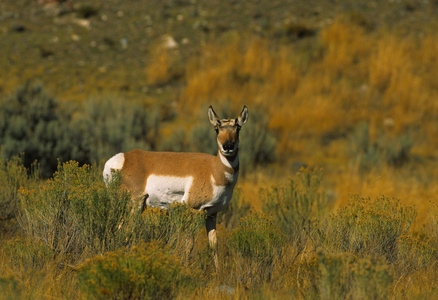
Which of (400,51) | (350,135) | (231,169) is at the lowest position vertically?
(350,135)

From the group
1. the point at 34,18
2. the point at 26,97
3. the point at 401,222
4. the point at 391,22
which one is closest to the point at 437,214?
the point at 401,222

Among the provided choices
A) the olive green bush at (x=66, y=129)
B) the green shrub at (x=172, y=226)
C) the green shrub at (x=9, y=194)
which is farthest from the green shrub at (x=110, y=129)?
the green shrub at (x=172, y=226)

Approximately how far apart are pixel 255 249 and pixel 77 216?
1838mm

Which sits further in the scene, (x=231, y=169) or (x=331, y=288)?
(x=231, y=169)

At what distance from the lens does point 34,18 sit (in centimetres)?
2162

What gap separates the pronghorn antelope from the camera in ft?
17.7

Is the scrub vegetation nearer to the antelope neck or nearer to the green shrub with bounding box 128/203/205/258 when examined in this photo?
the green shrub with bounding box 128/203/205/258

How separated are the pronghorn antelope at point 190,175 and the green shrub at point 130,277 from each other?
1.22 metres

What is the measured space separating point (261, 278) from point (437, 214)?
8.13 ft

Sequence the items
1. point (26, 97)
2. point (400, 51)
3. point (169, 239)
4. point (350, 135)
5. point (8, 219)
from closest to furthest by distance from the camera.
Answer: point (169, 239) < point (8, 219) < point (26, 97) < point (350, 135) < point (400, 51)

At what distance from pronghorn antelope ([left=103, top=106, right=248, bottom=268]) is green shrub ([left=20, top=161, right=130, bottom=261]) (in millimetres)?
337

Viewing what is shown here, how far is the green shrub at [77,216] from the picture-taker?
5.04 metres

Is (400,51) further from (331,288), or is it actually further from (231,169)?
(331,288)

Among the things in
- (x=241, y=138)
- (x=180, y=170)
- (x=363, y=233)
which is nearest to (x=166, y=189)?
(x=180, y=170)
